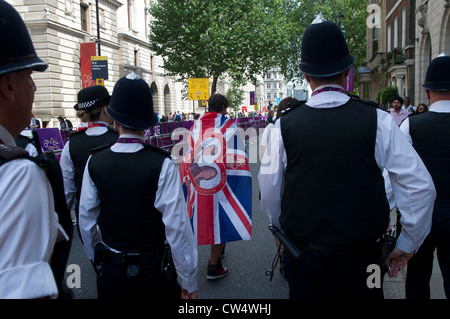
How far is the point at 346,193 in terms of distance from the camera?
2225mm

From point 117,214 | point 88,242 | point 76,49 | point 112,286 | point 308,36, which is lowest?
point 112,286

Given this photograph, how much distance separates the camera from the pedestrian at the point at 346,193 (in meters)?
2.21

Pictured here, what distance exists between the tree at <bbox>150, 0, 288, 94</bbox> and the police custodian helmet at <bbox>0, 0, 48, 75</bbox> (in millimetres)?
29891

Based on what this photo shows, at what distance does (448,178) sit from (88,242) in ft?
8.73

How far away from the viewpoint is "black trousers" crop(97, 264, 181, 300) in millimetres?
2523

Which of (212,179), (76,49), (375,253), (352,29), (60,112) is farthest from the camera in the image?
(352,29)

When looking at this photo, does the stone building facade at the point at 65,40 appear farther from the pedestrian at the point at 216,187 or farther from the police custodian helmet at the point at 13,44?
the police custodian helmet at the point at 13,44

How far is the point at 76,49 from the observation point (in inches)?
1163

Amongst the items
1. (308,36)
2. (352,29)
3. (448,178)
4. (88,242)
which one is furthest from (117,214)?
(352,29)

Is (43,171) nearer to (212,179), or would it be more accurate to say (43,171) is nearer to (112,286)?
(112,286)

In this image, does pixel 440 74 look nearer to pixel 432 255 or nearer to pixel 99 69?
pixel 432 255

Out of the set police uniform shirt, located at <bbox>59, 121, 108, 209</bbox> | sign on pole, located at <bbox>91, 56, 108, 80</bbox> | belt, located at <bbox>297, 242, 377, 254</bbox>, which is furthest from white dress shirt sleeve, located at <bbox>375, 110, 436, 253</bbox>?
sign on pole, located at <bbox>91, 56, 108, 80</bbox>

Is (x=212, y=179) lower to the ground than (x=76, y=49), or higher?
lower

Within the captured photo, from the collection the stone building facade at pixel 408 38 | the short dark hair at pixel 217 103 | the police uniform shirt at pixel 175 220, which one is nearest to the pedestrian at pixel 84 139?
the police uniform shirt at pixel 175 220
